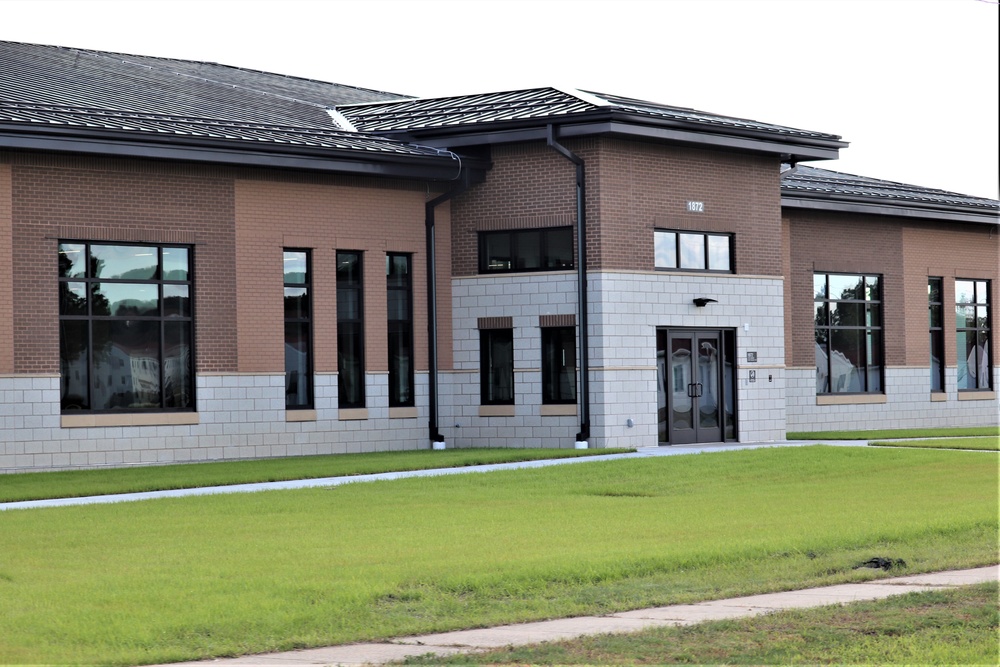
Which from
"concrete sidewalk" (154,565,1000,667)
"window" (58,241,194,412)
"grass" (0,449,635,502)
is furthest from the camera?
"window" (58,241,194,412)

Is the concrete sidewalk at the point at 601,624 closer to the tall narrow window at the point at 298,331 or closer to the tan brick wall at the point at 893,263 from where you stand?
the tall narrow window at the point at 298,331

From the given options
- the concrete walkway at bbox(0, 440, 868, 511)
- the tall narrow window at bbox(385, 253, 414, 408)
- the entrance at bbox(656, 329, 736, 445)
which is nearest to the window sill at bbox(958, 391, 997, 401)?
the entrance at bbox(656, 329, 736, 445)

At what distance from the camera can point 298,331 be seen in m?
26.2

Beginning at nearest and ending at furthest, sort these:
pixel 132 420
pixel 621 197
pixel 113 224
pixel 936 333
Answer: pixel 113 224 → pixel 132 420 → pixel 621 197 → pixel 936 333

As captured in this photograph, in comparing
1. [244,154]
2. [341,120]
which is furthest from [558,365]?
[341,120]

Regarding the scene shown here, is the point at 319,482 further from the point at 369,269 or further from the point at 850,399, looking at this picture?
the point at 850,399

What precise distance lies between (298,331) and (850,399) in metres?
14.4

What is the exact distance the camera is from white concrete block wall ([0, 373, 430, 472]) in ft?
75.2

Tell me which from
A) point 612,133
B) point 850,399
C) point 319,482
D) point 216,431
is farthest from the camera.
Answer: point 850,399

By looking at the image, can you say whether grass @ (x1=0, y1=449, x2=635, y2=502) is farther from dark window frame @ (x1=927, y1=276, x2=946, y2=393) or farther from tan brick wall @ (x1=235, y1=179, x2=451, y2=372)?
dark window frame @ (x1=927, y1=276, x2=946, y2=393)

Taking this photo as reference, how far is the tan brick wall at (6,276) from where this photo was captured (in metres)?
22.7

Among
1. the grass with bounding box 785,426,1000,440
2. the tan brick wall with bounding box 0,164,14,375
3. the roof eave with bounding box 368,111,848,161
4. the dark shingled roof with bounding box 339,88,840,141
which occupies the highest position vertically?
the dark shingled roof with bounding box 339,88,840,141

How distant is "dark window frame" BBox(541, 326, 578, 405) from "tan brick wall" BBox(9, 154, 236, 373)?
5698mm

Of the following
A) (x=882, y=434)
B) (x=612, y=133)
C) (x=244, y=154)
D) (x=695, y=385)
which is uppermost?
(x=612, y=133)
